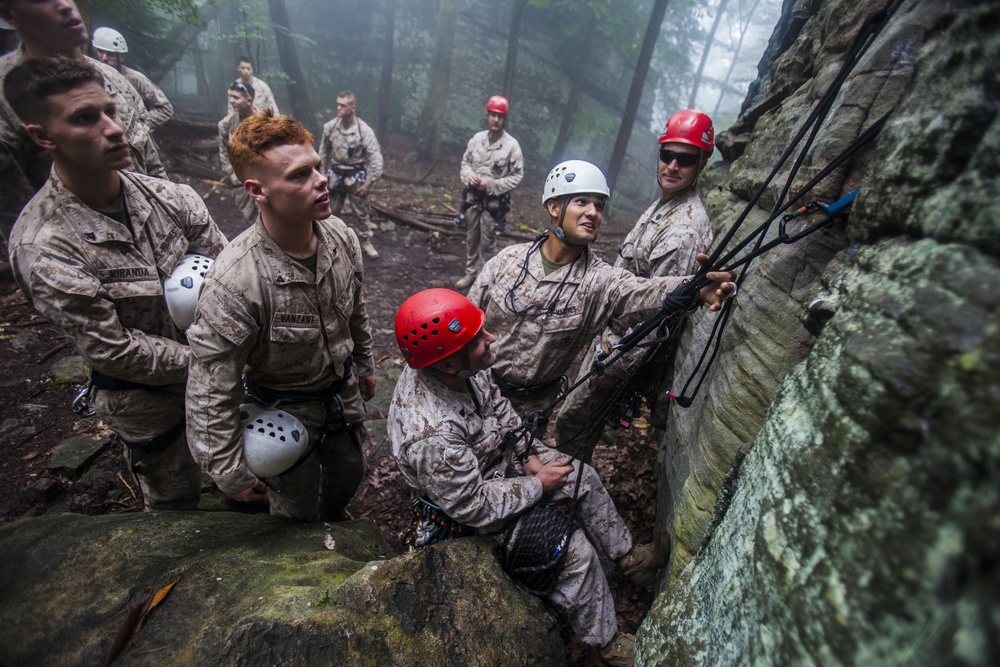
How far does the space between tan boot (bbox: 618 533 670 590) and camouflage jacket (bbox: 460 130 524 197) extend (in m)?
6.95

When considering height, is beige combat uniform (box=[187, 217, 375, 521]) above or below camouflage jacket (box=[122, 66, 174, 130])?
below

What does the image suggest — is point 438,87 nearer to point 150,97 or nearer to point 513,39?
point 513,39

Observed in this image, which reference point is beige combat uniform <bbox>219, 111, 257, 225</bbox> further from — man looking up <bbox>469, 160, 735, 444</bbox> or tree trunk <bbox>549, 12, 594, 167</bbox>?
Answer: tree trunk <bbox>549, 12, 594, 167</bbox>

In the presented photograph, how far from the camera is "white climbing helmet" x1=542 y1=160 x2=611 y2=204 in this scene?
3.65 m

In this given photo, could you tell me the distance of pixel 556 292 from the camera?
142 inches

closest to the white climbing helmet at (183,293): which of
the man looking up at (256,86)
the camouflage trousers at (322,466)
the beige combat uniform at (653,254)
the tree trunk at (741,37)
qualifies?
the camouflage trousers at (322,466)

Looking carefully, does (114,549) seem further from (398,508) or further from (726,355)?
(726,355)

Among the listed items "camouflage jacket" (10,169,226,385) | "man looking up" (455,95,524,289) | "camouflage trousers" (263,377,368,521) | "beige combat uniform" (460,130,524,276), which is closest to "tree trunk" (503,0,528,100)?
"man looking up" (455,95,524,289)

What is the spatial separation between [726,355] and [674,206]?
73.7 inches

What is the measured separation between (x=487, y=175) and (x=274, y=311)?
6.96m

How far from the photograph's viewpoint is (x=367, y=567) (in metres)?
2.51

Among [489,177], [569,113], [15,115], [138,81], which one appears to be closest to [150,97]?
[138,81]

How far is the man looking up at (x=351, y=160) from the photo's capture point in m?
9.20

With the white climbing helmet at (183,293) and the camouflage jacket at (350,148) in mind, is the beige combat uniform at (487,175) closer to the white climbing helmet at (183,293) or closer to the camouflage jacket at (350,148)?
the camouflage jacket at (350,148)
